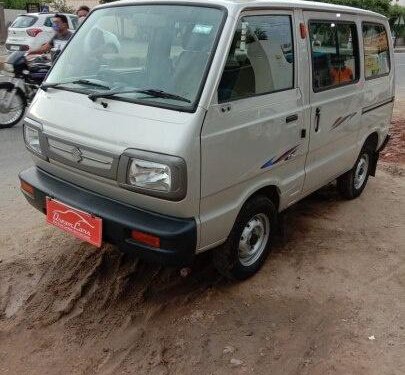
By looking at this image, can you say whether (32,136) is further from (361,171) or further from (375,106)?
(361,171)

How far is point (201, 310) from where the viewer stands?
3.05 meters

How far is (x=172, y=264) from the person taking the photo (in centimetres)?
264

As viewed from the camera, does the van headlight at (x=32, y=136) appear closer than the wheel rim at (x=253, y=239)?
Yes

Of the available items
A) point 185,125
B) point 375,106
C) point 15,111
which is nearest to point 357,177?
point 375,106

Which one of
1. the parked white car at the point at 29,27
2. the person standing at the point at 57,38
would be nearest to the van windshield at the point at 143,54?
the person standing at the point at 57,38

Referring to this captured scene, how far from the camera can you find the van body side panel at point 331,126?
3.57 m

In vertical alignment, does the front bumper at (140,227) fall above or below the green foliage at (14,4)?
above

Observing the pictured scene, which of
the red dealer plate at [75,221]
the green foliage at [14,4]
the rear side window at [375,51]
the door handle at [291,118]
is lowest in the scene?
the green foliage at [14,4]

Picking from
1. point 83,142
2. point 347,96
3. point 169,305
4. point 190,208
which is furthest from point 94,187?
point 347,96

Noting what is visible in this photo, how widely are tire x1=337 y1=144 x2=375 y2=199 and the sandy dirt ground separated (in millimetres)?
795

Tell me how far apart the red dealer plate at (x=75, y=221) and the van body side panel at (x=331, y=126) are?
174 cm

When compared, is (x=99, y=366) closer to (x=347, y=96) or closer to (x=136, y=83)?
(x=136, y=83)

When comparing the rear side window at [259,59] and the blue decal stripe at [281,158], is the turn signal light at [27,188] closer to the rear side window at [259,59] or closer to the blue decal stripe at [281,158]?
the rear side window at [259,59]

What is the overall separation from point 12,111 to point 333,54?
5.33 m
